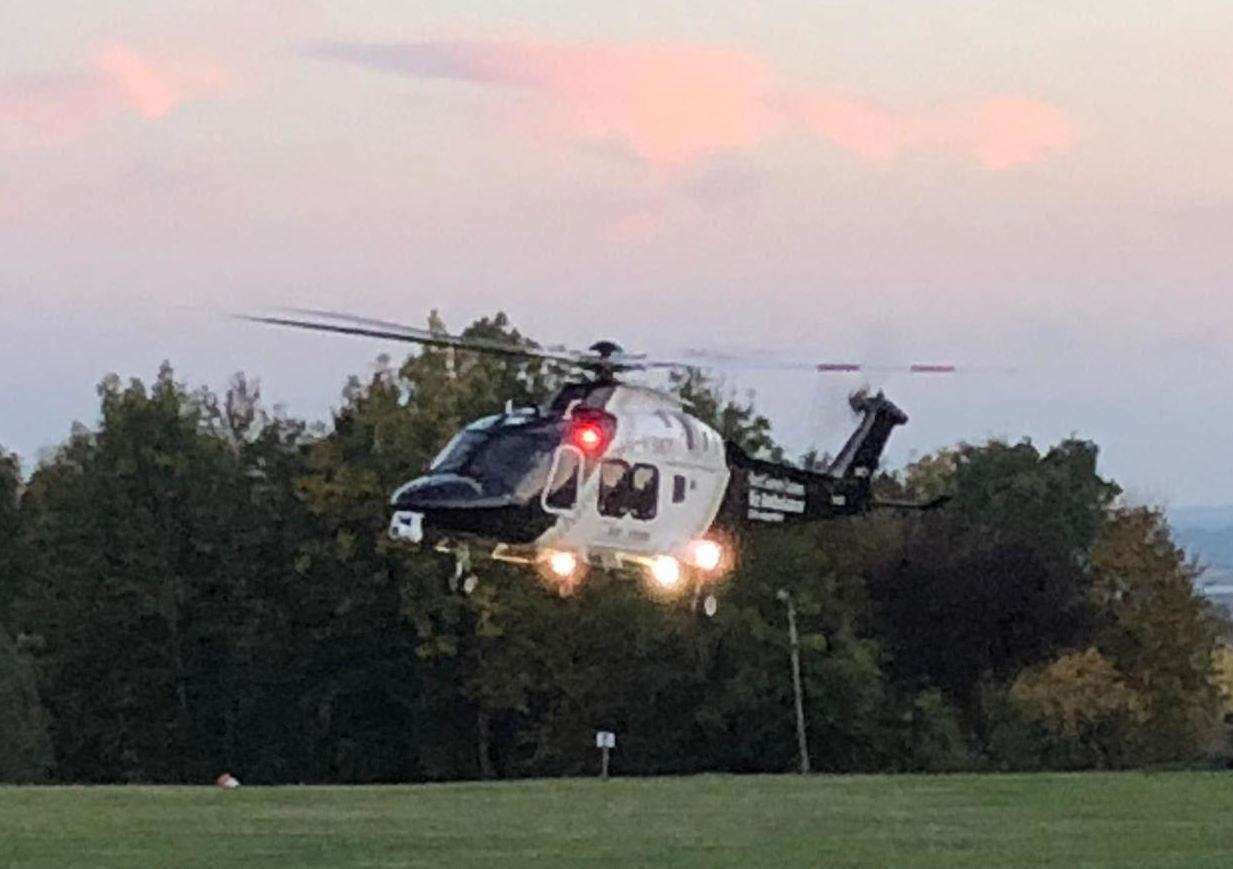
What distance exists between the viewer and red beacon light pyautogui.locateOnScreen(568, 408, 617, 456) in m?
30.8

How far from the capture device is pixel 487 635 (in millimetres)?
68438

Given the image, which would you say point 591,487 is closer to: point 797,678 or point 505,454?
point 505,454

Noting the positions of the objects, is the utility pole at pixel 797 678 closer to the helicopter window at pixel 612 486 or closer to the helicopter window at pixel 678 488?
the helicopter window at pixel 678 488

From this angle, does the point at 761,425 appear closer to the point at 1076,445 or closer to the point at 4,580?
the point at 1076,445

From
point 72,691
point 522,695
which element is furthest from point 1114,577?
point 72,691

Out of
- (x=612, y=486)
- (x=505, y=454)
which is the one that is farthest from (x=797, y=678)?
(x=505, y=454)

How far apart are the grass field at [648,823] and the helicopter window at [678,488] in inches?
116

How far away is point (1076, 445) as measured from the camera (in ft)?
278

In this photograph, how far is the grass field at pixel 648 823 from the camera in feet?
65.3

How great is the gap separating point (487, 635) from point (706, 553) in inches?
1436

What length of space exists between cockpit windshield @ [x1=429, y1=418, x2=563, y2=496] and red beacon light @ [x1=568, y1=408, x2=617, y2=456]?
0.17 m

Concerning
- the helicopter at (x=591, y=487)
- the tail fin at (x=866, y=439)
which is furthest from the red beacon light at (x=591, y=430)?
A: the tail fin at (x=866, y=439)

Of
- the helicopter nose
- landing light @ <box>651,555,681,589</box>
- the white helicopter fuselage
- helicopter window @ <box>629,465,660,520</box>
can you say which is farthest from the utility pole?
the helicopter nose

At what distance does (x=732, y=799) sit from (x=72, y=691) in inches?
1965
